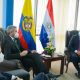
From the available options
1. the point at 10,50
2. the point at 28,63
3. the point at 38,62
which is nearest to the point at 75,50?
the point at 38,62

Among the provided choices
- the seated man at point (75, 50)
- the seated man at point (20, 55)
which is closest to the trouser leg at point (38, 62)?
the seated man at point (20, 55)

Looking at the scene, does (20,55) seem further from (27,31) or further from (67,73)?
(67,73)

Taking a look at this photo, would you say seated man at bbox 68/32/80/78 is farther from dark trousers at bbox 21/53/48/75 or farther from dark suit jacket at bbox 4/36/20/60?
dark suit jacket at bbox 4/36/20/60

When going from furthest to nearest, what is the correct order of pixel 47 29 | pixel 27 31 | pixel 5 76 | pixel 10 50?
pixel 47 29
pixel 27 31
pixel 10 50
pixel 5 76

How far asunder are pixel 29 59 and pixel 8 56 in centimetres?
47

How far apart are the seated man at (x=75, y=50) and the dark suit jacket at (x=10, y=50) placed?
4.33 feet

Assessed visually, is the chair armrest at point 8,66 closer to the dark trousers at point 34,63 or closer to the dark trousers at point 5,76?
the dark trousers at point 5,76

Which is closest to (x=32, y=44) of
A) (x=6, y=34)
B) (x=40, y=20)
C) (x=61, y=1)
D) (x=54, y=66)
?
(x=6, y=34)

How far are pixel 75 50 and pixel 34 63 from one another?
48.0 inches

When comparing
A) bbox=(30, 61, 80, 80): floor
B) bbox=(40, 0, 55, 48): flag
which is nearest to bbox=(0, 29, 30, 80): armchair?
bbox=(30, 61, 80, 80): floor

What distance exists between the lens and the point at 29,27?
444 cm

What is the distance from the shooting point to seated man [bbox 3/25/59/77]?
377 cm

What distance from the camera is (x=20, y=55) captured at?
388cm

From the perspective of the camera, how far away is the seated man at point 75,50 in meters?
4.47
